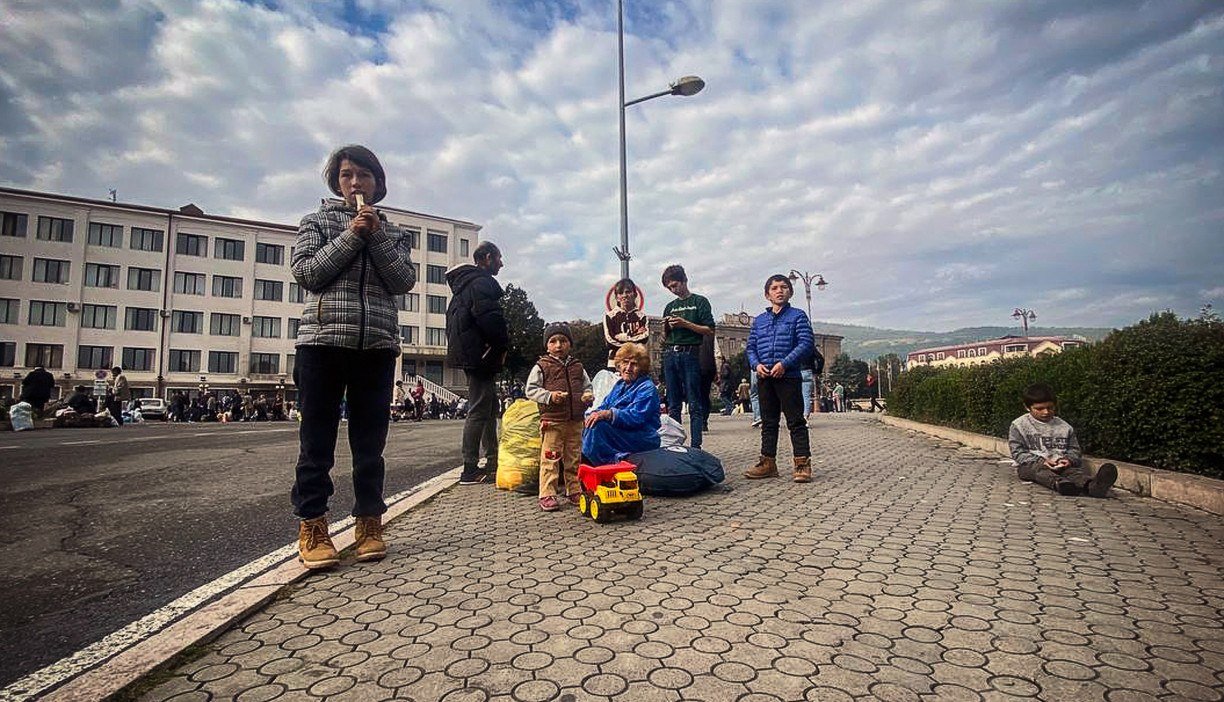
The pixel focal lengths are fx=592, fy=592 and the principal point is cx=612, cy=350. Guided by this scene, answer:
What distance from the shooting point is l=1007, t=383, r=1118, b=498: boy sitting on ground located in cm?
493

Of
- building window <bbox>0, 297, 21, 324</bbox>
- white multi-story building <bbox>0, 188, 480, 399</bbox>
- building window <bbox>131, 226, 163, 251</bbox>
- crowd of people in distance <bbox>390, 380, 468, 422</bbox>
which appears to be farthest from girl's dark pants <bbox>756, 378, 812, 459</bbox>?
building window <bbox>0, 297, 21, 324</bbox>

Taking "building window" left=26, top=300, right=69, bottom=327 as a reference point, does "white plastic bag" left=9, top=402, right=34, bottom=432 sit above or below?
below

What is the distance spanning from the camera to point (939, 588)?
2678mm

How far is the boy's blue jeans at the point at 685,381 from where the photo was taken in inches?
265

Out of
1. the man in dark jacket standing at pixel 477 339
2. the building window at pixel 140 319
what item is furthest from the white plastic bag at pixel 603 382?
the building window at pixel 140 319

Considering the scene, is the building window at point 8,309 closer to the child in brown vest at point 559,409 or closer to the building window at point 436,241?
A: the building window at point 436,241

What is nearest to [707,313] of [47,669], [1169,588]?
[1169,588]

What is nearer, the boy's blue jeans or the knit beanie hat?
the knit beanie hat

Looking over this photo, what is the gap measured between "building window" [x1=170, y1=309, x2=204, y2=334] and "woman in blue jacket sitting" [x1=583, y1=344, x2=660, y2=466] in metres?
55.0

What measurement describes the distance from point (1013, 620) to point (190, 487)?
6.58 m

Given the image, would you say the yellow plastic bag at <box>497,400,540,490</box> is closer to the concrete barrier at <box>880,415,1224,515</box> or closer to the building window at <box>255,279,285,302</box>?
the concrete barrier at <box>880,415,1224,515</box>

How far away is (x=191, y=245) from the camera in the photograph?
48594mm

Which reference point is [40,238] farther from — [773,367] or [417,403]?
[773,367]

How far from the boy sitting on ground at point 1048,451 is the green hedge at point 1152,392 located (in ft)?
1.42
